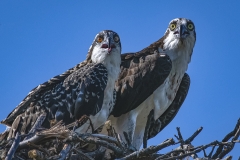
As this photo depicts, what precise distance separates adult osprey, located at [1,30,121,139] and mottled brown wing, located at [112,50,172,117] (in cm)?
62

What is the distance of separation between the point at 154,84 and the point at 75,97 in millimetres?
1732

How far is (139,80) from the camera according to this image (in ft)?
39.4

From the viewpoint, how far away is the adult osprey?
10578mm

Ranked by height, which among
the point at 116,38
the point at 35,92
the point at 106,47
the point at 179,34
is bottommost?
the point at 35,92

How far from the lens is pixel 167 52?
12484 mm

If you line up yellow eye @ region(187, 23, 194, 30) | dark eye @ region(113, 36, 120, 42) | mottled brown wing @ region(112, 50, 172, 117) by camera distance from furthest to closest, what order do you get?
yellow eye @ region(187, 23, 194, 30), mottled brown wing @ region(112, 50, 172, 117), dark eye @ region(113, 36, 120, 42)

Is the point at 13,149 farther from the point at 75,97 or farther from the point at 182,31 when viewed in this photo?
the point at 182,31

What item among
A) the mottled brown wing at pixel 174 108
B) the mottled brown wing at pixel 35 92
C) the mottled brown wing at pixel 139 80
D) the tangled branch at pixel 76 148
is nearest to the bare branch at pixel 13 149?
the tangled branch at pixel 76 148

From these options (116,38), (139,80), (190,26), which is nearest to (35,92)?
(116,38)

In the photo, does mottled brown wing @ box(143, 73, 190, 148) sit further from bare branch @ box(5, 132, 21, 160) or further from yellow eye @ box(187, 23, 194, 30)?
bare branch @ box(5, 132, 21, 160)

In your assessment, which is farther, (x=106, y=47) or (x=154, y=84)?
(x=154, y=84)

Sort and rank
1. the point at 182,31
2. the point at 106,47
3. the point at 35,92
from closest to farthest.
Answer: the point at 35,92
the point at 106,47
the point at 182,31

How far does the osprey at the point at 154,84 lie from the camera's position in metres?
11.9

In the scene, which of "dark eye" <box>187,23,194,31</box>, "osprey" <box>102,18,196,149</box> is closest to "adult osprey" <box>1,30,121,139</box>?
"osprey" <box>102,18,196,149</box>
